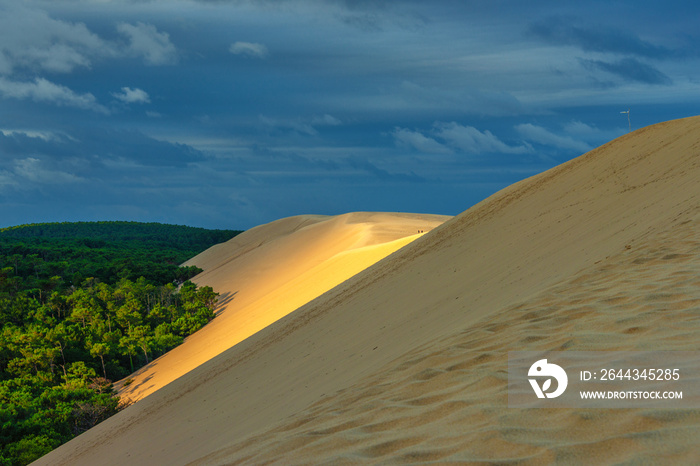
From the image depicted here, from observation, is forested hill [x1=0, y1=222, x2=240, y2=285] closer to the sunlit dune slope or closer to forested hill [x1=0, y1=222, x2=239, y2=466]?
forested hill [x1=0, y1=222, x2=239, y2=466]

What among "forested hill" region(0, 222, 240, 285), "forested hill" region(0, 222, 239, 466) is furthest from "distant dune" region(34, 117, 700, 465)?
"forested hill" region(0, 222, 240, 285)

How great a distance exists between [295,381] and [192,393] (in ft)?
11.7

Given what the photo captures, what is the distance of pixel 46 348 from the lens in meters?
27.0

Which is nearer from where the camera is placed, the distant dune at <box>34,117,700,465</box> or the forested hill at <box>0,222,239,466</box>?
the distant dune at <box>34,117,700,465</box>

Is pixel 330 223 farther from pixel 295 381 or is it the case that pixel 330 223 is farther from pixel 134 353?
pixel 295 381

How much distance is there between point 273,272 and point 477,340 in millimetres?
37317

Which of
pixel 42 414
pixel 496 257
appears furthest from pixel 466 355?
pixel 42 414

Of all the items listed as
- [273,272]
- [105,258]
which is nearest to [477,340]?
[273,272]

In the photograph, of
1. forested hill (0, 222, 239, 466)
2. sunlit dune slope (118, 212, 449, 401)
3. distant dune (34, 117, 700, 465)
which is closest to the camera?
distant dune (34, 117, 700, 465)

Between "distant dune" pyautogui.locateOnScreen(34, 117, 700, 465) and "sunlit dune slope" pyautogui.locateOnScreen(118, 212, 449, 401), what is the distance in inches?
329

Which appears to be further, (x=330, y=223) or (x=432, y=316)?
(x=330, y=223)

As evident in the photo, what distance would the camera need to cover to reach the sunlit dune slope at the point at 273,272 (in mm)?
24156

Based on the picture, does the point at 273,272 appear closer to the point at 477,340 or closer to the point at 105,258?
the point at 477,340

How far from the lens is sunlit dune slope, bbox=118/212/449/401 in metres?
24.2
